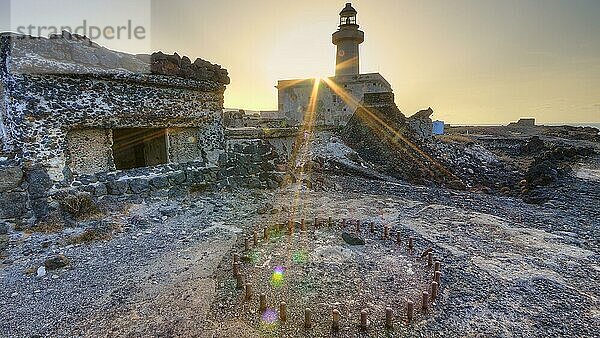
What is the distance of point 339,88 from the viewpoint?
117 feet

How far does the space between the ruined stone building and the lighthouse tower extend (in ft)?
95.6

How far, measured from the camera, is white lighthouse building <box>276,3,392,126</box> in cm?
3534

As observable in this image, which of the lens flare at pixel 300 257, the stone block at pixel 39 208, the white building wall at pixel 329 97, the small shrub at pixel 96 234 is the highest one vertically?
the white building wall at pixel 329 97

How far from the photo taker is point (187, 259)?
272 inches

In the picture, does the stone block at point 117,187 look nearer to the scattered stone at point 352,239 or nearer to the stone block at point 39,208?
the stone block at point 39,208

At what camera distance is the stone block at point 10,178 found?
8.20m

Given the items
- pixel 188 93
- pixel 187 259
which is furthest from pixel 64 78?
pixel 187 259

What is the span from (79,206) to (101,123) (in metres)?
2.44

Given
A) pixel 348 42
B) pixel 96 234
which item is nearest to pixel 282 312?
pixel 96 234

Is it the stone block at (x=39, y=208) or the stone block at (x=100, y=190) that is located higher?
the stone block at (x=100, y=190)

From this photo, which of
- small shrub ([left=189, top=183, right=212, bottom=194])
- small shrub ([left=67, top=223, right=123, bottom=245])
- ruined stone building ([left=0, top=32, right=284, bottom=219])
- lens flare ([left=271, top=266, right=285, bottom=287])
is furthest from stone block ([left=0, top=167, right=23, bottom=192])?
lens flare ([left=271, top=266, right=285, bottom=287])

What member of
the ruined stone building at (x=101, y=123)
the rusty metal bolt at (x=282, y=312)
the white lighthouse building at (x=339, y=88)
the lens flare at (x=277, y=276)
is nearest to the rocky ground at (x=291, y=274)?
the rusty metal bolt at (x=282, y=312)

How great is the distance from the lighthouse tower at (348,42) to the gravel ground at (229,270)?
30.7m

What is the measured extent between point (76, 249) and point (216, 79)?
7.51m
